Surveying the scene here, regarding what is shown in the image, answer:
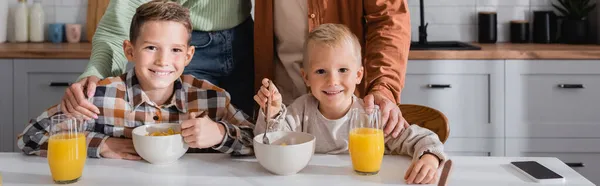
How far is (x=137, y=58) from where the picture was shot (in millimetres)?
1514

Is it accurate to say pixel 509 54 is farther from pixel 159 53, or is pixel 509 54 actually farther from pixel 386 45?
pixel 159 53

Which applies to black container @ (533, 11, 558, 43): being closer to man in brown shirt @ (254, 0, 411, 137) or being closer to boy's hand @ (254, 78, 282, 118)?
man in brown shirt @ (254, 0, 411, 137)

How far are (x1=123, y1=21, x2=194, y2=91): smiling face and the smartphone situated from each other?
0.79 metres

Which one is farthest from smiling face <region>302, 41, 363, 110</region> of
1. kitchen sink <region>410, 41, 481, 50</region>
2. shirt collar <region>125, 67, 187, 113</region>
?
kitchen sink <region>410, 41, 481, 50</region>

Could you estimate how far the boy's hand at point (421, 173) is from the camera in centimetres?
118

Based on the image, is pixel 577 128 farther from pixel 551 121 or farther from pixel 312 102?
pixel 312 102

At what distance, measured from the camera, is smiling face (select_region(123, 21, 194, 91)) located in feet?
4.92

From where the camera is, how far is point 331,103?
1.50 meters

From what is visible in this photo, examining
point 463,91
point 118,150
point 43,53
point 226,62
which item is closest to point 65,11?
point 43,53

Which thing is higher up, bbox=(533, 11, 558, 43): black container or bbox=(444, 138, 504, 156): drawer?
bbox=(533, 11, 558, 43): black container

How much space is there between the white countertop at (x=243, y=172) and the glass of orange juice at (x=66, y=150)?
0.03 m

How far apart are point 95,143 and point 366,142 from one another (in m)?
0.60

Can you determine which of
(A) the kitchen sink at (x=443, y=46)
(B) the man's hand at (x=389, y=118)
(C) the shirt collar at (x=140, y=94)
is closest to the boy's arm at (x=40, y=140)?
(C) the shirt collar at (x=140, y=94)

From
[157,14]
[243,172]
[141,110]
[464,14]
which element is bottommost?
[243,172]
